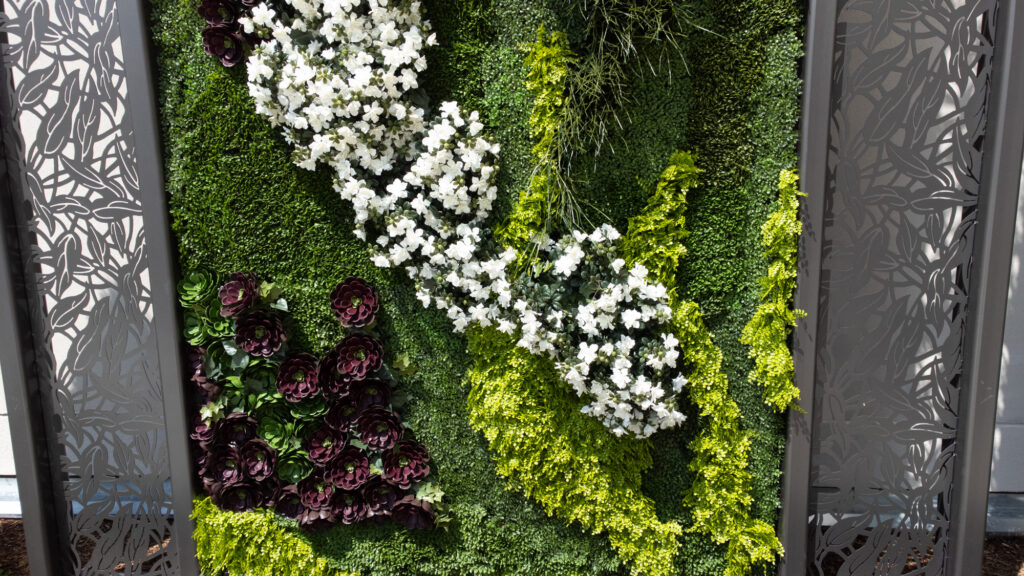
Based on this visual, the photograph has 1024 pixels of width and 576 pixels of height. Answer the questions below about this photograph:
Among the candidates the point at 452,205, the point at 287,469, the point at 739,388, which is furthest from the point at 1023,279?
the point at 287,469

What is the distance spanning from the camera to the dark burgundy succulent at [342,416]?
230cm

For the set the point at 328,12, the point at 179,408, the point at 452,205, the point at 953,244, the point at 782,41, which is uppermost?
the point at 328,12

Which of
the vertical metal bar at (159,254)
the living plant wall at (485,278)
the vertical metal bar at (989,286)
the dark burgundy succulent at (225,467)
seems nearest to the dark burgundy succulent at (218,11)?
the living plant wall at (485,278)

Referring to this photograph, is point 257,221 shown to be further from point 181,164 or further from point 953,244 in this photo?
point 953,244

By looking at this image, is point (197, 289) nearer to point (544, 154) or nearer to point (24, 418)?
A: point (24, 418)

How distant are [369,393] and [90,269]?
1329mm

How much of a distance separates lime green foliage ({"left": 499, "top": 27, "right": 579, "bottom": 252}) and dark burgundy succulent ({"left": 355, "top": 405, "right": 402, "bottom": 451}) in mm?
822

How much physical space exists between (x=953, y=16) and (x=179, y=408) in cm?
343

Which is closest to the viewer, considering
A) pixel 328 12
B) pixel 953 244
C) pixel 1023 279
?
pixel 328 12

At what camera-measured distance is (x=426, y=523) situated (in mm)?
2297

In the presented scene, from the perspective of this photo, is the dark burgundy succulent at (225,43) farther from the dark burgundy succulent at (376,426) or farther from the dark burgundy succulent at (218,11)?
the dark burgundy succulent at (376,426)

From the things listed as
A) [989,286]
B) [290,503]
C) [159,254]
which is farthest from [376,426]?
[989,286]

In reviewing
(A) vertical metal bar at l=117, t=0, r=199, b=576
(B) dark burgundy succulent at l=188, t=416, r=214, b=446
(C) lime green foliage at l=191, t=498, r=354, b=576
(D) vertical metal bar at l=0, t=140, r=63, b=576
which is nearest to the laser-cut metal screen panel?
(C) lime green foliage at l=191, t=498, r=354, b=576

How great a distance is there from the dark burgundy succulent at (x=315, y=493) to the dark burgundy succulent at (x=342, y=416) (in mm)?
244
